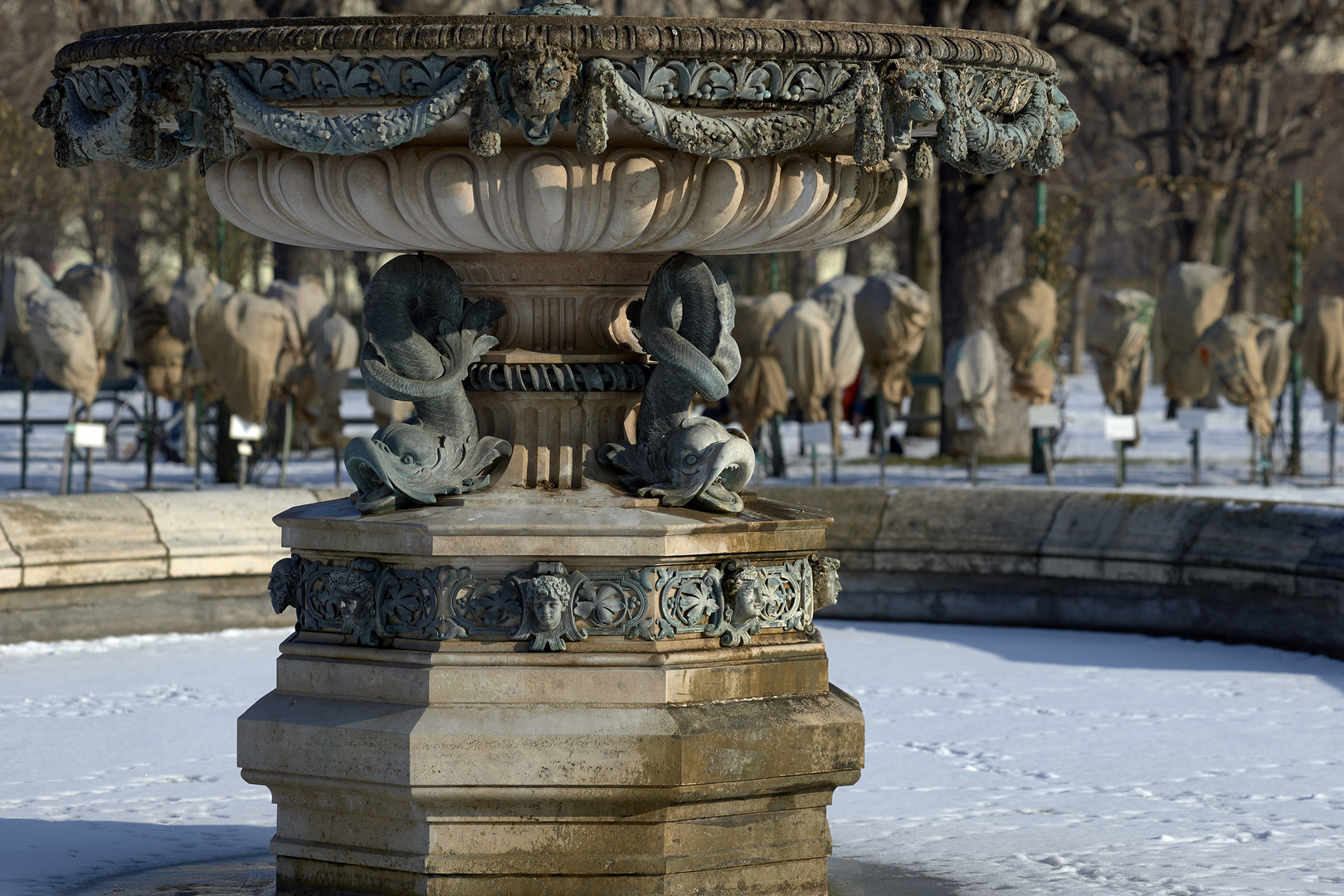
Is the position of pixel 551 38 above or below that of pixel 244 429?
above

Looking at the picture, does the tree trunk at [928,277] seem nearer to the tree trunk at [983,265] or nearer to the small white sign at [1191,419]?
the tree trunk at [983,265]

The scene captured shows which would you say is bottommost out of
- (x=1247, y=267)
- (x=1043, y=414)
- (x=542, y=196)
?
(x=1043, y=414)

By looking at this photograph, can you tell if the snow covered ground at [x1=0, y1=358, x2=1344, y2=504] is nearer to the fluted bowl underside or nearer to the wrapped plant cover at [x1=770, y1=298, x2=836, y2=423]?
the wrapped plant cover at [x1=770, y1=298, x2=836, y2=423]

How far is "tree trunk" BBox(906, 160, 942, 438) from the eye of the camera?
68.5 feet

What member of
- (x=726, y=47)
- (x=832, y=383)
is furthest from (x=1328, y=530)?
(x=832, y=383)

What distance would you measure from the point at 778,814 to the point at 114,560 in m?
4.70

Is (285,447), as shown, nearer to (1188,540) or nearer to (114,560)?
A: (114,560)

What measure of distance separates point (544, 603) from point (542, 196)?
0.93 m

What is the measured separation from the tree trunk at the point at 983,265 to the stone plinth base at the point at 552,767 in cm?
1447

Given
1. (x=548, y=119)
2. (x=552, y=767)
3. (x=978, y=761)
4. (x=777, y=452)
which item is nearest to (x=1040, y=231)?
(x=777, y=452)

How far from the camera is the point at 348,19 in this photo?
150 inches

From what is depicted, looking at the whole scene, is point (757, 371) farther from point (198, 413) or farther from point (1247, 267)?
point (1247, 267)

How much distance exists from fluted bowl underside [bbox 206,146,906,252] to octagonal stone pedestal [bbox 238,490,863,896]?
650mm

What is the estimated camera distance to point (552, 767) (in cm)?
391
